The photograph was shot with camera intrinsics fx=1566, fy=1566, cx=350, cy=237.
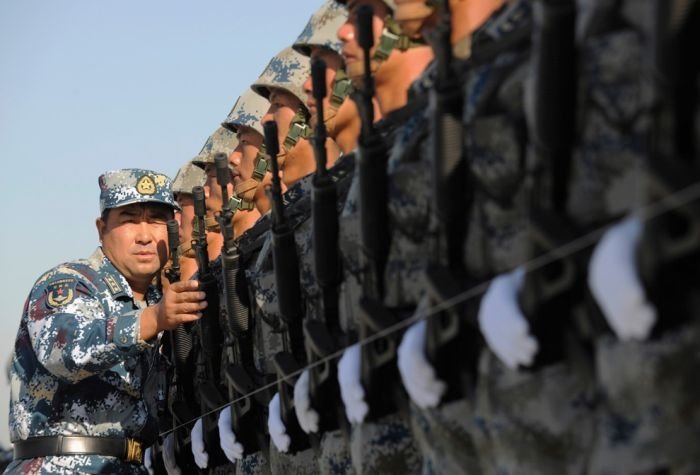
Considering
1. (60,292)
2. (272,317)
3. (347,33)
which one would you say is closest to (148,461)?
(60,292)

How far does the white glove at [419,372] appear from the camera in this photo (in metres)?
4.58

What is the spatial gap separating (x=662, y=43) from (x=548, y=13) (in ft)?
1.65

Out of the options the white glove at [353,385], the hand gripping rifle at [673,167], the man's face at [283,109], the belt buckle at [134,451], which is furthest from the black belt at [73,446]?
the hand gripping rifle at [673,167]

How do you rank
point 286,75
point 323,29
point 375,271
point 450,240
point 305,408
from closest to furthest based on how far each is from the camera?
point 450,240, point 375,271, point 305,408, point 323,29, point 286,75

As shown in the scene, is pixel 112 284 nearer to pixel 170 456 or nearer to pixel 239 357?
pixel 170 456

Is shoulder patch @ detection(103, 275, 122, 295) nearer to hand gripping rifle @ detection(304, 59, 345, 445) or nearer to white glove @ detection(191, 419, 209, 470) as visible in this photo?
white glove @ detection(191, 419, 209, 470)

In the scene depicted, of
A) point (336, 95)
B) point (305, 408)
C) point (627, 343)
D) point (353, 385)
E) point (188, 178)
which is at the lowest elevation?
point (627, 343)

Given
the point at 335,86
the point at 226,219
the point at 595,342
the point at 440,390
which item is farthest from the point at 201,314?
the point at 595,342

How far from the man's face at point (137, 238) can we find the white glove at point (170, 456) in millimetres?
951

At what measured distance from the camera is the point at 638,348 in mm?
3664

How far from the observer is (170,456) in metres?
8.33

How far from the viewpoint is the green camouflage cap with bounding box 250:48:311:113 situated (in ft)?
29.6

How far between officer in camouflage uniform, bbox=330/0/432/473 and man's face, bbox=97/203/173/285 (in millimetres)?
2768

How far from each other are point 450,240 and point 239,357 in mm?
2965
